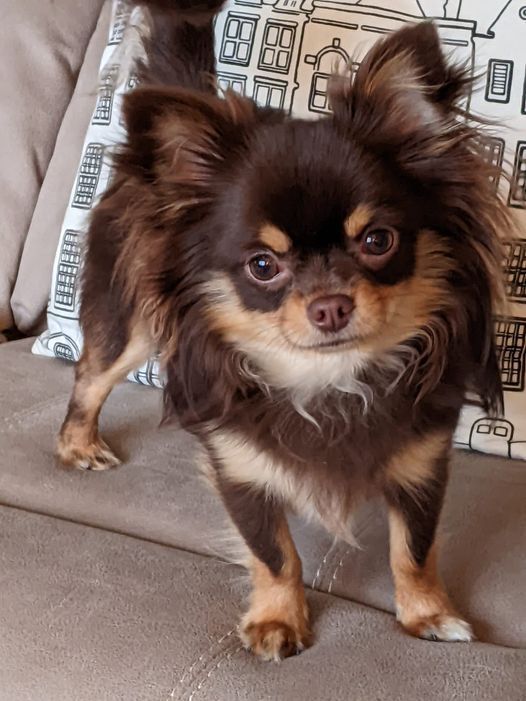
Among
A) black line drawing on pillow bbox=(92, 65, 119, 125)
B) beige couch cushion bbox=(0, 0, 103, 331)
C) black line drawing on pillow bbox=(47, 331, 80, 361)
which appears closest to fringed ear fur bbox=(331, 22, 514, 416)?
black line drawing on pillow bbox=(92, 65, 119, 125)

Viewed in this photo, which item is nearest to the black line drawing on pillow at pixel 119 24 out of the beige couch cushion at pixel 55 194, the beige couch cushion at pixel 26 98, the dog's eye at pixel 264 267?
the beige couch cushion at pixel 55 194

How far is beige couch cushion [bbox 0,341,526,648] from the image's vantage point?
50.9 inches

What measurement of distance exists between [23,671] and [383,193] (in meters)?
0.73

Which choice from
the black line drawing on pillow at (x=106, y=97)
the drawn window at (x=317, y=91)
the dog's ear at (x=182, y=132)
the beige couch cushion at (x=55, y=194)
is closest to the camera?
the dog's ear at (x=182, y=132)

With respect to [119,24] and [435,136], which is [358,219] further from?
[119,24]

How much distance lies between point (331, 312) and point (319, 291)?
0.03 meters

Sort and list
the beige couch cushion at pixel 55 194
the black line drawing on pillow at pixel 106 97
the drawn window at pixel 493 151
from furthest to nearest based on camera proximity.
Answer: the beige couch cushion at pixel 55 194
the black line drawing on pillow at pixel 106 97
the drawn window at pixel 493 151

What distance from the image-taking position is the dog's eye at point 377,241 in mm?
1039

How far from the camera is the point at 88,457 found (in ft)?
5.21

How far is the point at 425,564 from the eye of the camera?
4.11 ft

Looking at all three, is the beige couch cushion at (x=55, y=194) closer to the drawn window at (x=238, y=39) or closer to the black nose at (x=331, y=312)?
the drawn window at (x=238, y=39)

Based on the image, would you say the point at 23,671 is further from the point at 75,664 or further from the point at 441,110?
the point at 441,110

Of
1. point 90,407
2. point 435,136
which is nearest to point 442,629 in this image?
point 435,136

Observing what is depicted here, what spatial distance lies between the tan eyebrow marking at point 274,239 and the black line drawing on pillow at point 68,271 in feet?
2.92
